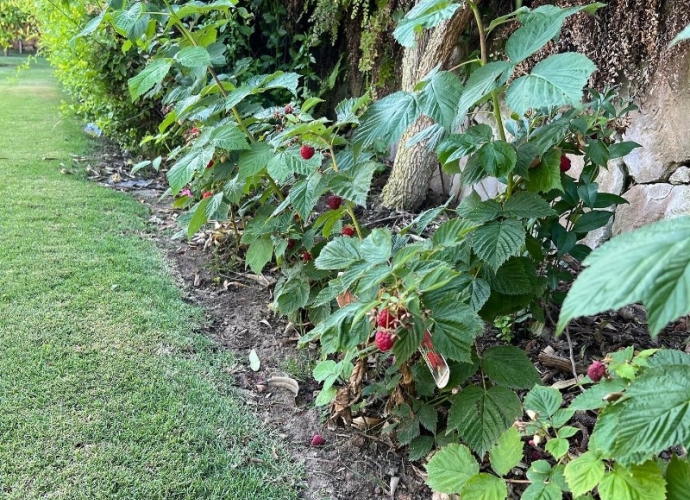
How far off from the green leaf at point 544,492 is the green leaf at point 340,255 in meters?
0.56

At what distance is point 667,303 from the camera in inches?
19.6

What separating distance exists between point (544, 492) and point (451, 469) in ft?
0.66

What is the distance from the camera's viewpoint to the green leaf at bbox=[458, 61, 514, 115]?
962 mm

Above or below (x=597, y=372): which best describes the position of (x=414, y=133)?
above

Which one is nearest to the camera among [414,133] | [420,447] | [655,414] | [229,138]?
[655,414]

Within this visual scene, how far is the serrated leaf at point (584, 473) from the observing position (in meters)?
0.80

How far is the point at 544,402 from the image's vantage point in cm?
97

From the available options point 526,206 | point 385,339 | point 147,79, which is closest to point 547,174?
point 526,206

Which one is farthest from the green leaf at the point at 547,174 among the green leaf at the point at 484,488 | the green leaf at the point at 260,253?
the green leaf at the point at 260,253

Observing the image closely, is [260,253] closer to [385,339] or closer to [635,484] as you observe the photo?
[385,339]

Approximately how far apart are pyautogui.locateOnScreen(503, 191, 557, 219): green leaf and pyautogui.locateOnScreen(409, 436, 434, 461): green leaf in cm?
61

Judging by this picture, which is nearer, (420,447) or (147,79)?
(420,447)

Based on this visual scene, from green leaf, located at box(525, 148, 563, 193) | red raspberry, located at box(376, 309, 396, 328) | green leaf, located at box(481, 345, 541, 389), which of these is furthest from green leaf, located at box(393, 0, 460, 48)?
green leaf, located at box(481, 345, 541, 389)

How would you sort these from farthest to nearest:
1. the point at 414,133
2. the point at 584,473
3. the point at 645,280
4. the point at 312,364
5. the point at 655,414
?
the point at 414,133, the point at 312,364, the point at 584,473, the point at 655,414, the point at 645,280
